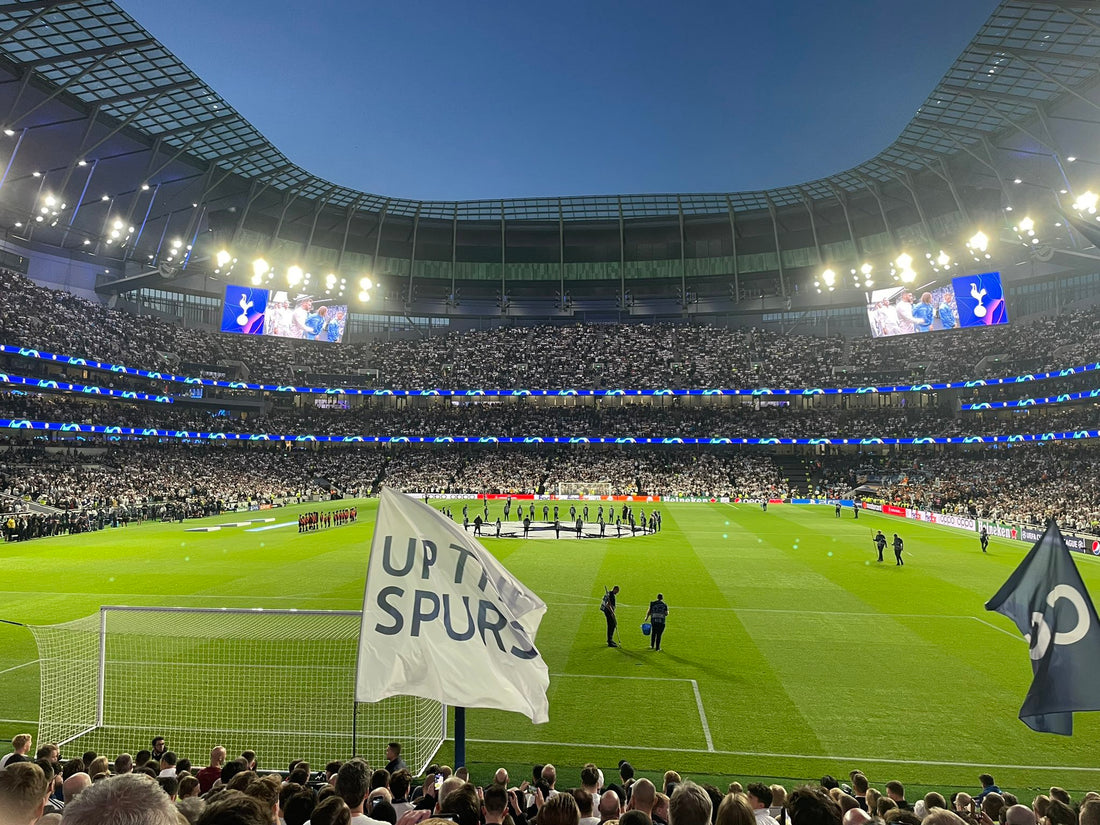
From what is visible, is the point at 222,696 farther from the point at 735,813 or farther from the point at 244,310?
the point at 244,310

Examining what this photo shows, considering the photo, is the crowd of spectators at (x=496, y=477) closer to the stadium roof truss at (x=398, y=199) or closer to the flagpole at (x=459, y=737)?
the stadium roof truss at (x=398, y=199)

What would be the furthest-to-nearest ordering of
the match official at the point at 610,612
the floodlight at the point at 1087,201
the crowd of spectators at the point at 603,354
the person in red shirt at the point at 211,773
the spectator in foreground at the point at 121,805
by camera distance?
the crowd of spectators at the point at 603,354 → the floodlight at the point at 1087,201 → the match official at the point at 610,612 → the person in red shirt at the point at 211,773 → the spectator in foreground at the point at 121,805

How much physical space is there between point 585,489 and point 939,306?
44.3 m

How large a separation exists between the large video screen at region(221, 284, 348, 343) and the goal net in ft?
118

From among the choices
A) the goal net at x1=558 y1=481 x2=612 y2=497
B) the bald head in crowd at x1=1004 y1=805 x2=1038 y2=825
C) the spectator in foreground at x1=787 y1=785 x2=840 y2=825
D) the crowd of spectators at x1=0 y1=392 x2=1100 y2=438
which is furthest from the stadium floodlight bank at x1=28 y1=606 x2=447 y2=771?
the crowd of spectators at x1=0 y1=392 x2=1100 y2=438

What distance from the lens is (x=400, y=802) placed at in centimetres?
655

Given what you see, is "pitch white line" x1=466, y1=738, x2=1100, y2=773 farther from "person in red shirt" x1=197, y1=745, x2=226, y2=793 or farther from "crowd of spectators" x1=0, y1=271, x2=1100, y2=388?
"crowd of spectators" x1=0, y1=271, x2=1100, y2=388

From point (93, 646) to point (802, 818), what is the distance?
17.2 m

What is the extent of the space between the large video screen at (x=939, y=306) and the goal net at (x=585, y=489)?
124ft

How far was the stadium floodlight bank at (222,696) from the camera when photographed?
37.8 feet

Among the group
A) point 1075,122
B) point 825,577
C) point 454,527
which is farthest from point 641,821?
point 1075,122

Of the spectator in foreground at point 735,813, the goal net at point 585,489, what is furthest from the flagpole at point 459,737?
the goal net at point 585,489

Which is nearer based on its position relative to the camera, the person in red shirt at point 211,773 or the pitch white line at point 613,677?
the person in red shirt at point 211,773

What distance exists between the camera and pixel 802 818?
400 cm
